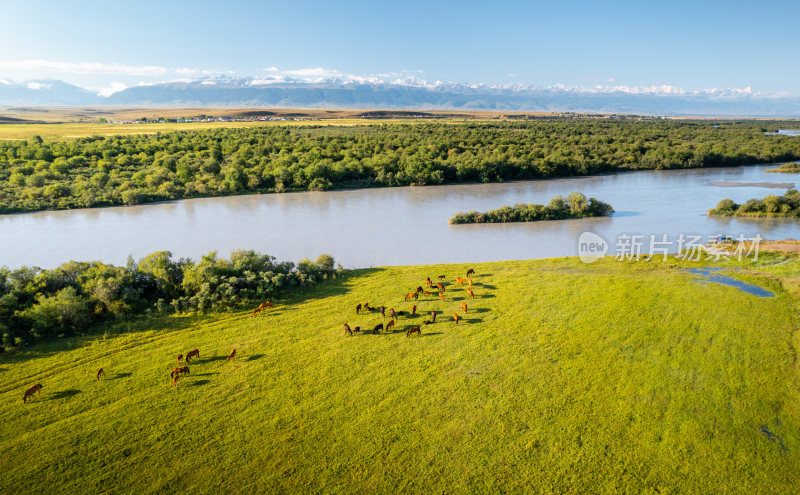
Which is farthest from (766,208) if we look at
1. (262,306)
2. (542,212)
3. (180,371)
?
(180,371)

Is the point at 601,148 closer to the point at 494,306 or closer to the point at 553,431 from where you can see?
the point at 494,306

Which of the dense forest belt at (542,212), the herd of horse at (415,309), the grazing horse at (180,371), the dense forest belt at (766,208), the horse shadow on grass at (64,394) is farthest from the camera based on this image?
the dense forest belt at (766,208)

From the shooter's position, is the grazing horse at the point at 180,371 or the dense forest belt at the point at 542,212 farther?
the dense forest belt at the point at 542,212

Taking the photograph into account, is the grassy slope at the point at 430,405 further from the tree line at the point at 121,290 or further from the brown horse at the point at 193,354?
the tree line at the point at 121,290

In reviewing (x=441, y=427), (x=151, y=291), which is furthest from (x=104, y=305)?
(x=441, y=427)

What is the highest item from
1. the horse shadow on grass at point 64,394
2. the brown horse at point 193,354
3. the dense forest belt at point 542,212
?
the dense forest belt at point 542,212

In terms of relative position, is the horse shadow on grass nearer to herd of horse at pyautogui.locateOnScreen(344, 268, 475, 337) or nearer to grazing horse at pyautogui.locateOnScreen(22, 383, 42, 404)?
grazing horse at pyautogui.locateOnScreen(22, 383, 42, 404)

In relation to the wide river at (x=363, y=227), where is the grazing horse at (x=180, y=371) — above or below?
below

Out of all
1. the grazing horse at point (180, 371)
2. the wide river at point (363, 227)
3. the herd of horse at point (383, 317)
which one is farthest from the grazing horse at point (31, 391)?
the wide river at point (363, 227)
